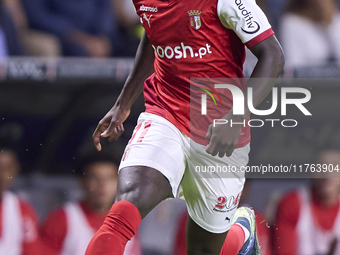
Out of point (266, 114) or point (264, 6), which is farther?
point (264, 6)

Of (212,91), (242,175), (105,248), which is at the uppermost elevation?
(212,91)

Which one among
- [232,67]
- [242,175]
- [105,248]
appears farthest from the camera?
[242,175]

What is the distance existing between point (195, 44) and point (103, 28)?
9.55 ft

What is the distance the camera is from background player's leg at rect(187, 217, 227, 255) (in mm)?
2803

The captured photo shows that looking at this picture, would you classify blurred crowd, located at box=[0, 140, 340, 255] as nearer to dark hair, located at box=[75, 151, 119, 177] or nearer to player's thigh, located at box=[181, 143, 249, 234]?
dark hair, located at box=[75, 151, 119, 177]

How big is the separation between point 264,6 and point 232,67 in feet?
8.27

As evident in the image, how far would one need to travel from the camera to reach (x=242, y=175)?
2807 millimetres

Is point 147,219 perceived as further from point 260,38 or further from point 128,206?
point 260,38

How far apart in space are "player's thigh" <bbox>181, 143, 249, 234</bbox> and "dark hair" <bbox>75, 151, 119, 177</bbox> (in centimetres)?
166

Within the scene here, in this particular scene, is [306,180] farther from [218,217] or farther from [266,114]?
[218,217]

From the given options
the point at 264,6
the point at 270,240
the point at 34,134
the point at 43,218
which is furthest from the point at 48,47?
the point at 270,240

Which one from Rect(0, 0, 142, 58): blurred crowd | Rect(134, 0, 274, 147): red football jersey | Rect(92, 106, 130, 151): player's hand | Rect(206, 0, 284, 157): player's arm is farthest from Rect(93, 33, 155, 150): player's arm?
Rect(0, 0, 142, 58): blurred crowd

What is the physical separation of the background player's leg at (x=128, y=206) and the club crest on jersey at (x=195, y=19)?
0.67 meters

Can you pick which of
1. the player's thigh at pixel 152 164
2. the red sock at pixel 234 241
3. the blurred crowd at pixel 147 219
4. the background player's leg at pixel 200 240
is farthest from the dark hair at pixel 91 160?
the player's thigh at pixel 152 164
